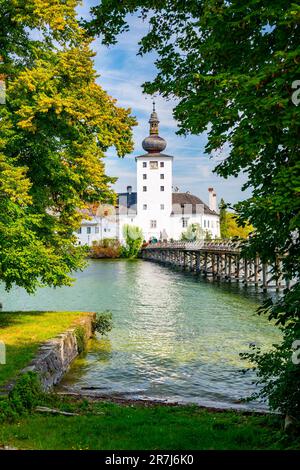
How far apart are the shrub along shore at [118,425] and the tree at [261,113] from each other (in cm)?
87

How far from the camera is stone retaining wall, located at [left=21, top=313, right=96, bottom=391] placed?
37.3ft

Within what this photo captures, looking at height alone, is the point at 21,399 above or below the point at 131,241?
below

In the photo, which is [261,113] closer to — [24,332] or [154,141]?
[24,332]

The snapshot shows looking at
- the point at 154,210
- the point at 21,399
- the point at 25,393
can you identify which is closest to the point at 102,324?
the point at 25,393

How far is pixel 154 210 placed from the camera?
98750mm

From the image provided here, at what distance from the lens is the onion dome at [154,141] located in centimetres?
10138

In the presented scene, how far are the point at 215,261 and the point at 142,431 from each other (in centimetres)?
5477

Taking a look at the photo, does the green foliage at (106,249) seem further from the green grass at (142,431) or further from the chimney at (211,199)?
the green grass at (142,431)

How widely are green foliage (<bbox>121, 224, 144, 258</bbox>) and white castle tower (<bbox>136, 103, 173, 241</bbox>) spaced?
26.1 ft

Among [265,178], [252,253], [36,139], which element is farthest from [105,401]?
A: [36,139]

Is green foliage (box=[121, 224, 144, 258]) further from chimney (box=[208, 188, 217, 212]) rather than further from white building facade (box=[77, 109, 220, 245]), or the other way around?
chimney (box=[208, 188, 217, 212])

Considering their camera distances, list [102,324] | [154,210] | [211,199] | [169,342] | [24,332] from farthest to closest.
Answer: [211,199] < [154,210] < [102,324] < [169,342] < [24,332]

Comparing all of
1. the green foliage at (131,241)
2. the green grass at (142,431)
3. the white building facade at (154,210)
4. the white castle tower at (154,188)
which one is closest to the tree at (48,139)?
the green grass at (142,431)

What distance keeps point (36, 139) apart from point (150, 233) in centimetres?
8337
